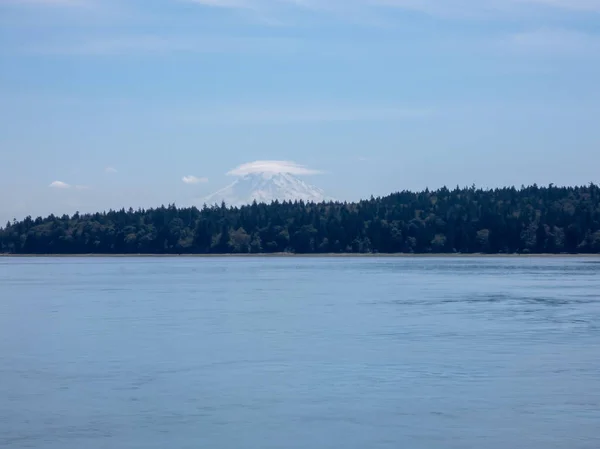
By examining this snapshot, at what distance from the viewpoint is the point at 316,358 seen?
31.3 meters

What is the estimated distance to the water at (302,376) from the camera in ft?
67.3

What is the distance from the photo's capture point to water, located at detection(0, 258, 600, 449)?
20.5 m

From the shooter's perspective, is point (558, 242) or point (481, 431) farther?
point (558, 242)

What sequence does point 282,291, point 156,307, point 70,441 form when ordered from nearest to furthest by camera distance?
1. point 70,441
2. point 156,307
3. point 282,291

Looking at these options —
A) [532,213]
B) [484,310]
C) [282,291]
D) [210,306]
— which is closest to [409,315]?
[484,310]

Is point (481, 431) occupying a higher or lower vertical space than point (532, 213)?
lower

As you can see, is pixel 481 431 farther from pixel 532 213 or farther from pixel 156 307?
pixel 532 213

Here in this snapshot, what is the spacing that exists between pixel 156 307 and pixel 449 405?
32707mm

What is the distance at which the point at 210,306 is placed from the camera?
5416cm

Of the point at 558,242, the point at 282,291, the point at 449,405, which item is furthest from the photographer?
the point at 558,242

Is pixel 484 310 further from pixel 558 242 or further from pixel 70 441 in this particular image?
pixel 558 242

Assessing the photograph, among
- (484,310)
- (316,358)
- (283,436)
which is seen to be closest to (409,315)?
(484,310)

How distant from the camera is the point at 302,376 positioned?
27578 mm

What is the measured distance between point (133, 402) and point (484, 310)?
28957 mm
